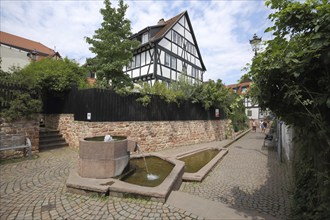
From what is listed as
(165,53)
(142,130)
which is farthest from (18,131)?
(165,53)

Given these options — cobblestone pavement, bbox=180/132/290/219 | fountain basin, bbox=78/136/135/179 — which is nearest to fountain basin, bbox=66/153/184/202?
fountain basin, bbox=78/136/135/179

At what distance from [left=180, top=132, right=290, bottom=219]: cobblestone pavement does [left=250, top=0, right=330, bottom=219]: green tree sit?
4.60 ft

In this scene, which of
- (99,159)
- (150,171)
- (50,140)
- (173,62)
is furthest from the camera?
(173,62)

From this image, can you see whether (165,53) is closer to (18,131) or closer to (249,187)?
(18,131)

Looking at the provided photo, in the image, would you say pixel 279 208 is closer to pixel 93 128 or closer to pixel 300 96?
pixel 300 96

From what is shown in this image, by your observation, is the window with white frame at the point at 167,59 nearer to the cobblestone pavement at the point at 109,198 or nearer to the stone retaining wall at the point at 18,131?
the stone retaining wall at the point at 18,131

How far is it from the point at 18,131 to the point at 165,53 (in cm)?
1337

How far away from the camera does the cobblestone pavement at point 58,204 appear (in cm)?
314

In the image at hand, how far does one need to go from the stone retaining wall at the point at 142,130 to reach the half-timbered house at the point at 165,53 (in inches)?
201

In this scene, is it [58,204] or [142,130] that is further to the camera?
[142,130]

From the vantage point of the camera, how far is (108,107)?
798 centimetres

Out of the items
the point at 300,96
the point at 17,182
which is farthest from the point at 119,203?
the point at 300,96

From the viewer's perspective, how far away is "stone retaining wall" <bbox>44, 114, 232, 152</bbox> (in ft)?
26.0

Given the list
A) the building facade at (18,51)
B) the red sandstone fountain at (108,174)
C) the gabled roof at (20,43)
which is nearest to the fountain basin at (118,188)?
the red sandstone fountain at (108,174)
